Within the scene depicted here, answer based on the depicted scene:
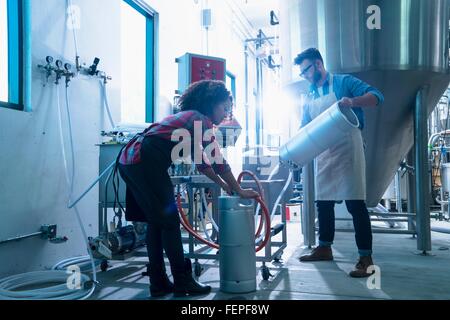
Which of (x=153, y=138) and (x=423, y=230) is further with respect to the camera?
(x=423, y=230)

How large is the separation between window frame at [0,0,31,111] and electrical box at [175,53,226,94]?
0.99m

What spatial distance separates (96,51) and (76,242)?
1218mm

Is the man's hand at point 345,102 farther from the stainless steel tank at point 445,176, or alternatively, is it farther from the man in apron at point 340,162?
the stainless steel tank at point 445,176

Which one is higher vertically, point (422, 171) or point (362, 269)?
point (422, 171)

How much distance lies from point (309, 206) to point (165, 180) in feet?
4.31

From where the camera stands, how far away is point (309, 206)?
8.01 ft

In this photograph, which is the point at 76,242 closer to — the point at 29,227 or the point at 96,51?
the point at 29,227

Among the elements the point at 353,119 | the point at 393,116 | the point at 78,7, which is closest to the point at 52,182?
the point at 78,7

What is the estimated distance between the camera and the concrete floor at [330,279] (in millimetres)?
1447

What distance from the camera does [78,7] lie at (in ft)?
7.48

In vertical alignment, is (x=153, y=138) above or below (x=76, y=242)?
above

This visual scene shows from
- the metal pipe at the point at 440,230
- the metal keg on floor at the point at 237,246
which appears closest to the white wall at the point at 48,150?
the metal keg on floor at the point at 237,246

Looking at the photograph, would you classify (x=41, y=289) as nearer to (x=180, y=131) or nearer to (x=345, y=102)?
(x=180, y=131)

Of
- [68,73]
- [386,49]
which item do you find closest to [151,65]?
[68,73]
